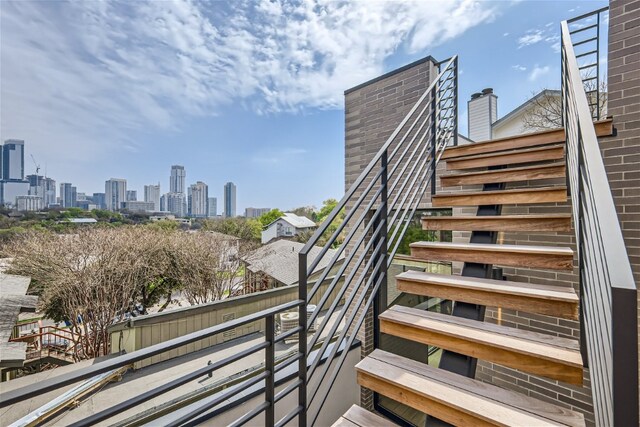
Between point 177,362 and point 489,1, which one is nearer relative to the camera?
point 489,1

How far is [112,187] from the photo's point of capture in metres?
15.6

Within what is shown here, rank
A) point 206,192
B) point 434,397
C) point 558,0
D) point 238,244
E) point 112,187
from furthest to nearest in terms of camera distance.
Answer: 1. point 206,192
2. point 112,187
3. point 238,244
4. point 558,0
5. point 434,397

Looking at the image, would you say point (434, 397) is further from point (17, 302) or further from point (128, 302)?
point (128, 302)

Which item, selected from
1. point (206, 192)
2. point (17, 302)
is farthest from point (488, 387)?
point (206, 192)

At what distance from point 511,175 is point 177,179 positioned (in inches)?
1004

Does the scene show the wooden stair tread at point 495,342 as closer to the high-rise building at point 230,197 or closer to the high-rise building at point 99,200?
the high-rise building at point 99,200

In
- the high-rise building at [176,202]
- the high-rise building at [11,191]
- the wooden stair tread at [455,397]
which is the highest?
the high-rise building at [176,202]

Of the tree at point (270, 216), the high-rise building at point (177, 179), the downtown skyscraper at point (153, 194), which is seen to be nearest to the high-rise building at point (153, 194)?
the downtown skyscraper at point (153, 194)

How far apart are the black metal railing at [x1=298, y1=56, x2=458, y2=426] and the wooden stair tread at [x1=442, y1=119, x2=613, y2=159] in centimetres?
20

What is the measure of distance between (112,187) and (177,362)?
14.3 meters

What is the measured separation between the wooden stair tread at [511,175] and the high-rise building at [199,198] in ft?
80.8

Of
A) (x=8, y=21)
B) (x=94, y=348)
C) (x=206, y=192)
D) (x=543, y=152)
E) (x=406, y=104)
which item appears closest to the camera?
(x=543, y=152)

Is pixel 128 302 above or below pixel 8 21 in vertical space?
below

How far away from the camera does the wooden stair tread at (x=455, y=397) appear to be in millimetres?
1070
